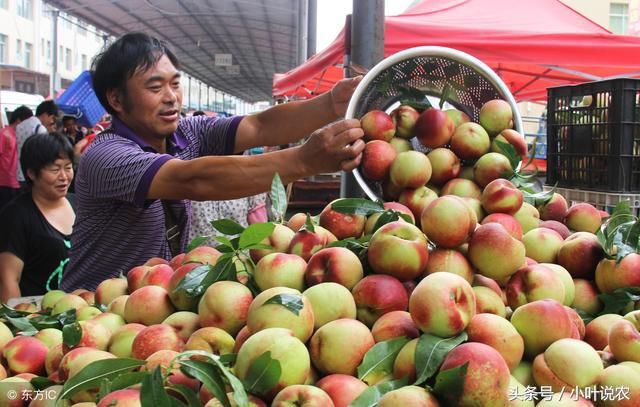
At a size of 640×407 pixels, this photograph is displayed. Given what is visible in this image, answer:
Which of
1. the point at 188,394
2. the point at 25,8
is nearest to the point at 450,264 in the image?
the point at 188,394

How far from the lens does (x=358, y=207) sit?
171 cm

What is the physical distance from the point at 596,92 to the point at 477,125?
1.30m

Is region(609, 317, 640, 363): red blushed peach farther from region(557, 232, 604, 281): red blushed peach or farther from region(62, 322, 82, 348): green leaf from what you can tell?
region(62, 322, 82, 348): green leaf

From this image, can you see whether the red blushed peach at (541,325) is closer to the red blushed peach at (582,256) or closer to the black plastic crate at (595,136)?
the red blushed peach at (582,256)

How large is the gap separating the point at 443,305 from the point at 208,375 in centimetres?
46

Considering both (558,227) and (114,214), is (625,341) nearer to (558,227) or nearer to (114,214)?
(558,227)

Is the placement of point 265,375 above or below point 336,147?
below

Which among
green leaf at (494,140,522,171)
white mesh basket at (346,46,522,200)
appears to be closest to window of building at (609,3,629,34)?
white mesh basket at (346,46,522,200)

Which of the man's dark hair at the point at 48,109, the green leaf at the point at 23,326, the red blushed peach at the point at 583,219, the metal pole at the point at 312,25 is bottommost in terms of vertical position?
the green leaf at the point at 23,326

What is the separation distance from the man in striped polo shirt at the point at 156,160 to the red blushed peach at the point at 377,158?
3 centimetres

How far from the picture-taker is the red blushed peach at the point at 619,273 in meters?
1.44

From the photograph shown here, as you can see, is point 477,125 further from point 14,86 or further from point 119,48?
point 14,86

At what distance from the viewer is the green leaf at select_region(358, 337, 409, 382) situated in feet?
3.82

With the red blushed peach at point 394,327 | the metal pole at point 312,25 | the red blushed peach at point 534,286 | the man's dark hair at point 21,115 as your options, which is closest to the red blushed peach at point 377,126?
A: the red blushed peach at point 534,286
